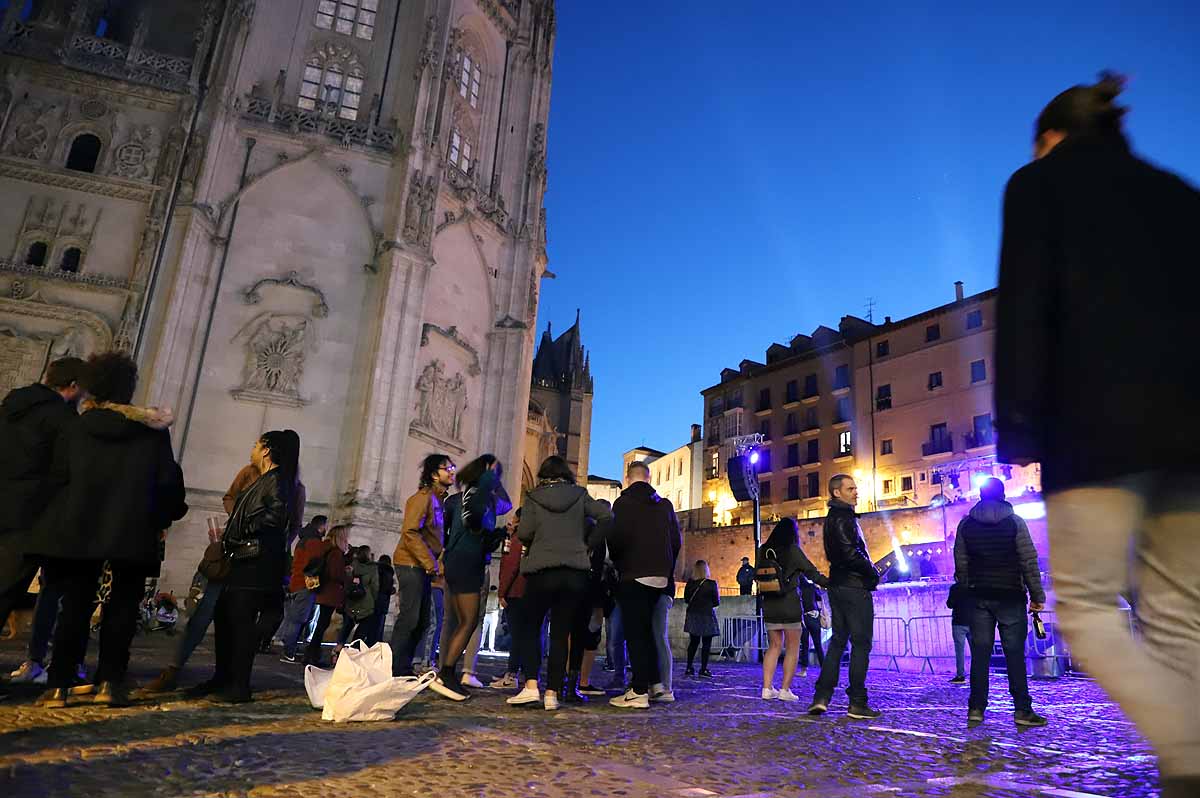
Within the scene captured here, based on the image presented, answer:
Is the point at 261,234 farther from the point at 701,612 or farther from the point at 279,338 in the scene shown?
the point at 701,612

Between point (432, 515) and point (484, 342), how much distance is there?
19.9 meters

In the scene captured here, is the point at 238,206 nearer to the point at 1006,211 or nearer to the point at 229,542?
the point at 229,542

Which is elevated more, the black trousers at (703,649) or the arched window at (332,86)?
the arched window at (332,86)

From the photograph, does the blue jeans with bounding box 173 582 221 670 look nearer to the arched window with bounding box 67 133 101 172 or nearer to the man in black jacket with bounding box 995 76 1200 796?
the man in black jacket with bounding box 995 76 1200 796

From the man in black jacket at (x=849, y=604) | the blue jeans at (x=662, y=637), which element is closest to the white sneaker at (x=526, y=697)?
the blue jeans at (x=662, y=637)

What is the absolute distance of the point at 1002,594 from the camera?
572 centimetres

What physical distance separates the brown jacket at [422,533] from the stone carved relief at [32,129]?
2190 centimetres

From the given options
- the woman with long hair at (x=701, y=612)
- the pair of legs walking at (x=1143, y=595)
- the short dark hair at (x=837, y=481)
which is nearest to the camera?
the pair of legs walking at (x=1143, y=595)

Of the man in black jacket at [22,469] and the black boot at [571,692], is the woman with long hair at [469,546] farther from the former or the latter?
the man in black jacket at [22,469]

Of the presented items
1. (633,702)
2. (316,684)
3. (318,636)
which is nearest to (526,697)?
(633,702)

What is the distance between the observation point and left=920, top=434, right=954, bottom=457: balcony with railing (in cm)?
3797

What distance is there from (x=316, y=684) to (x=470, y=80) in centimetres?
2637

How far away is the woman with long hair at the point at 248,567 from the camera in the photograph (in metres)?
5.12

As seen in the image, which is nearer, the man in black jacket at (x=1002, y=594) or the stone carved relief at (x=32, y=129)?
the man in black jacket at (x=1002, y=594)
